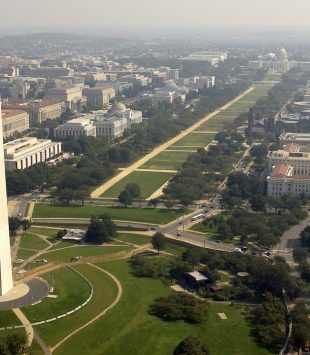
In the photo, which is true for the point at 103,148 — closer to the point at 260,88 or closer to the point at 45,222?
the point at 45,222

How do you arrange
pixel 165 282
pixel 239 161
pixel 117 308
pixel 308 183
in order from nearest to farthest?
pixel 117 308 < pixel 165 282 < pixel 308 183 < pixel 239 161

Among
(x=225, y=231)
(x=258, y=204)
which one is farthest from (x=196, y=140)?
(x=225, y=231)

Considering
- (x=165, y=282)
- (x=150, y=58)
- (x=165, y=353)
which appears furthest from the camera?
(x=150, y=58)

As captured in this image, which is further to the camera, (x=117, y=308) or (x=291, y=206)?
(x=291, y=206)

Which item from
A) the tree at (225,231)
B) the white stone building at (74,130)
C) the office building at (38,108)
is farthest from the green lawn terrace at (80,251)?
the office building at (38,108)

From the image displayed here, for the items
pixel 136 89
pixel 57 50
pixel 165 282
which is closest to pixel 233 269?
pixel 165 282

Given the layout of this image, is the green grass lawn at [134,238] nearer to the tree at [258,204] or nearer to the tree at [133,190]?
the tree at [133,190]
